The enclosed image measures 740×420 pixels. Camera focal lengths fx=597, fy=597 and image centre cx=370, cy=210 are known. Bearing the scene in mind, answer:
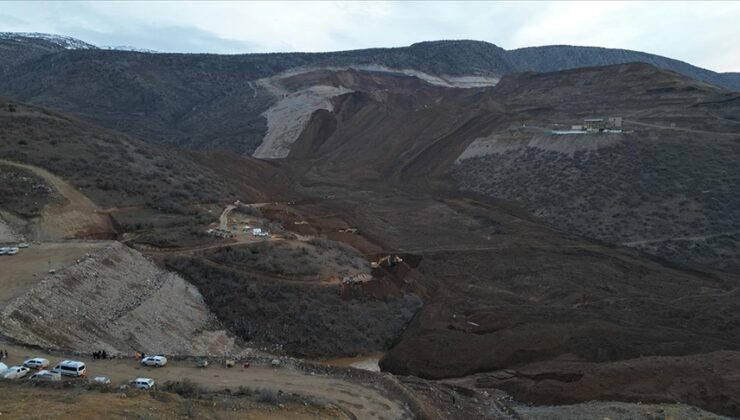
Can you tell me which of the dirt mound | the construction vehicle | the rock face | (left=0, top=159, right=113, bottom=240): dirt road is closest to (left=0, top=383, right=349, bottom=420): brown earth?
the rock face

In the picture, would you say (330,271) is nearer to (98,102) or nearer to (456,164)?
(456,164)

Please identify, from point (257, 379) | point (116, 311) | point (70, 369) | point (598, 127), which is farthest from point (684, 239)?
point (70, 369)

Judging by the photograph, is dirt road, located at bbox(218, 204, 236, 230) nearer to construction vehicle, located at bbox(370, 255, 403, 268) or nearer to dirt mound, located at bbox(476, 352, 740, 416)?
construction vehicle, located at bbox(370, 255, 403, 268)

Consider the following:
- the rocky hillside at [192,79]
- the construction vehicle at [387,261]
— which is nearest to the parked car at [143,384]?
the construction vehicle at [387,261]

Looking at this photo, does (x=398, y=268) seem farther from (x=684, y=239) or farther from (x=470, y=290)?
(x=684, y=239)

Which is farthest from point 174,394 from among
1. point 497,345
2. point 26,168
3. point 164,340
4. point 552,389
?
point 26,168

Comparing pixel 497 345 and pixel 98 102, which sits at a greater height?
pixel 98 102

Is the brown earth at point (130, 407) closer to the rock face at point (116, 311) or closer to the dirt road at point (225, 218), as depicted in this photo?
the rock face at point (116, 311)
